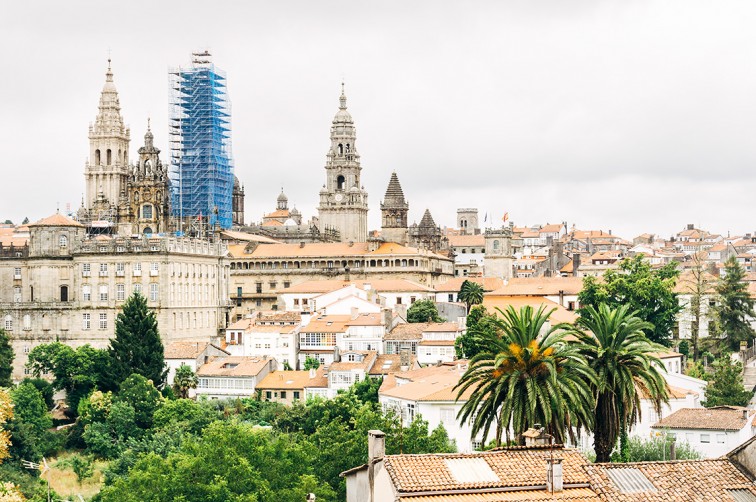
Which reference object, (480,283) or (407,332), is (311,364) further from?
(480,283)

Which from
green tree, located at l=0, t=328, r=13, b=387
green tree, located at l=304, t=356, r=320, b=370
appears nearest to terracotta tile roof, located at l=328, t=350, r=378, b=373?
green tree, located at l=304, t=356, r=320, b=370

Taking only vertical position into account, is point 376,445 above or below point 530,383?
below

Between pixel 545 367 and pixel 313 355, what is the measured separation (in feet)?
176

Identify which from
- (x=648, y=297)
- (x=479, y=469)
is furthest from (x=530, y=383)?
(x=648, y=297)

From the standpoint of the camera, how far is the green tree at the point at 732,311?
290ft

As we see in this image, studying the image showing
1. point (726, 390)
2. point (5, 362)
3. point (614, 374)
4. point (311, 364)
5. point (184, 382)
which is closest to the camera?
point (614, 374)

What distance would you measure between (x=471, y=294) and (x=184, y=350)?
3111 centimetres

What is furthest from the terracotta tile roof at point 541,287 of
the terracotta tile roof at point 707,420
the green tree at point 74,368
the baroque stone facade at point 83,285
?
the terracotta tile roof at point 707,420

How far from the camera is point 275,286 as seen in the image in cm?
13400

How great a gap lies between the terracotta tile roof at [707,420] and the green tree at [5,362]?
4547 centimetres

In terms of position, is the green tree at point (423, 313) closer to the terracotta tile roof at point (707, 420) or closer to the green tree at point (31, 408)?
the green tree at point (31, 408)

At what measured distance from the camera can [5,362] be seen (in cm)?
8606

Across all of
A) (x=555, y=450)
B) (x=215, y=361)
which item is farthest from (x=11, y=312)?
(x=555, y=450)

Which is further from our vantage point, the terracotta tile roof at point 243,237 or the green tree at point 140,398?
the terracotta tile roof at point 243,237
